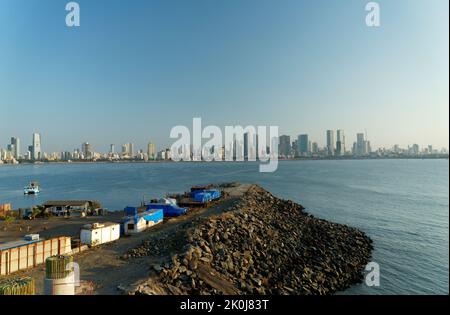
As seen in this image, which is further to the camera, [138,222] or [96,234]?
[138,222]

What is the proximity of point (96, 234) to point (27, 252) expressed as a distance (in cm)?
422

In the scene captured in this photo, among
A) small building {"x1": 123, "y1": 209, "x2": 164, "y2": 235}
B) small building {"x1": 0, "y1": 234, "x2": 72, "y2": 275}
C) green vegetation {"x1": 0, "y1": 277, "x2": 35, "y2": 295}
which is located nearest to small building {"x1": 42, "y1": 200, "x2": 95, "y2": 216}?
small building {"x1": 123, "y1": 209, "x2": 164, "y2": 235}

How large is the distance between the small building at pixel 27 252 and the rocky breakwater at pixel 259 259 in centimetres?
650

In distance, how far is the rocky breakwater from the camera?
14.7 metres

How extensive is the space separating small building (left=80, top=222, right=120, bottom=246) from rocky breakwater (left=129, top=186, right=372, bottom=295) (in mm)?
5255

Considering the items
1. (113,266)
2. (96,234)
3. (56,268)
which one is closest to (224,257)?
(113,266)

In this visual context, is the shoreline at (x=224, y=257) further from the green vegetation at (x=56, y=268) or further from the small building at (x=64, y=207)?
the small building at (x=64, y=207)

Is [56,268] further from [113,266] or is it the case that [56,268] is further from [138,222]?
[138,222]

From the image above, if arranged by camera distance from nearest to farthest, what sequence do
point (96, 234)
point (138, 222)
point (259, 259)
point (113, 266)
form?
point (113, 266), point (96, 234), point (259, 259), point (138, 222)

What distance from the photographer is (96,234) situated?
19188 mm

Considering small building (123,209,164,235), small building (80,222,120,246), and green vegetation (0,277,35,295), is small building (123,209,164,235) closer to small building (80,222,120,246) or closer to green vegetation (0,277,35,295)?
small building (80,222,120,246)

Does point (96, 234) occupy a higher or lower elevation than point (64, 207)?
higher
